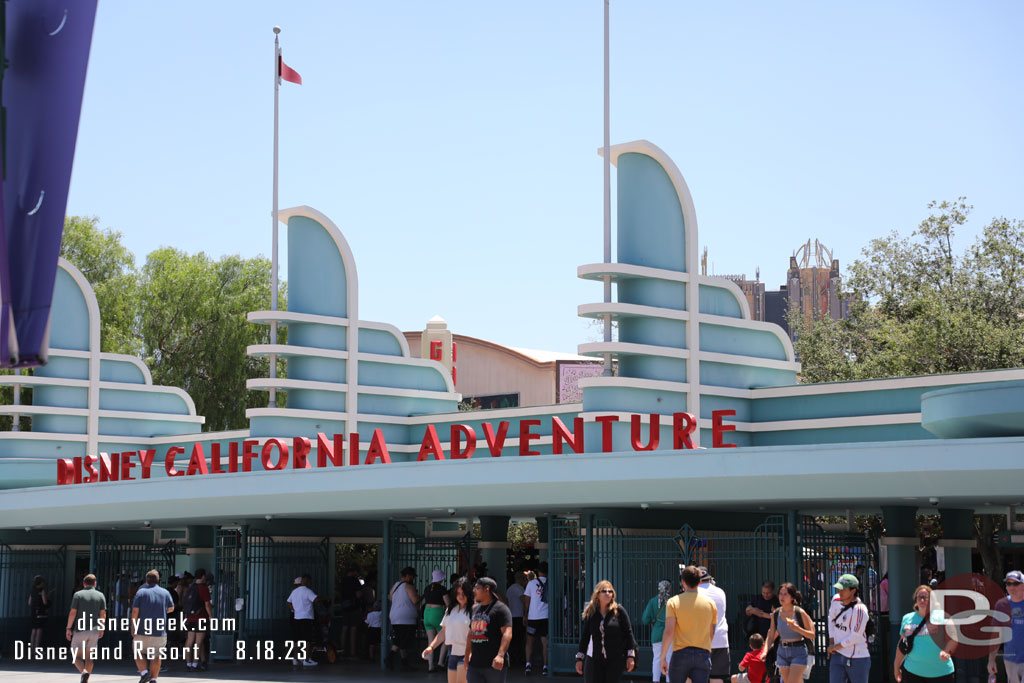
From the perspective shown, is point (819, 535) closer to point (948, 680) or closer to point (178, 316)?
point (948, 680)

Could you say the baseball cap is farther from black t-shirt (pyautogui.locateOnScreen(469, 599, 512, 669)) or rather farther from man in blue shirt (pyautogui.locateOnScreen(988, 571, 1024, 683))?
black t-shirt (pyautogui.locateOnScreen(469, 599, 512, 669))

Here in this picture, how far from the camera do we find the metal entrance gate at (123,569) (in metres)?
27.5

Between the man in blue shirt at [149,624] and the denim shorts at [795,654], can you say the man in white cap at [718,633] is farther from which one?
the man in blue shirt at [149,624]

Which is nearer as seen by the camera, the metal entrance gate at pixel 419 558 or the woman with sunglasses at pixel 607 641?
the woman with sunglasses at pixel 607 641

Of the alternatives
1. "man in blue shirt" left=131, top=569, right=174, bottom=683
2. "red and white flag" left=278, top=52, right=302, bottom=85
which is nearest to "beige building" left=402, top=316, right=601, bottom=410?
"red and white flag" left=278, top=52, right=302, bottom=85

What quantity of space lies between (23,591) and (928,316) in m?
23.6

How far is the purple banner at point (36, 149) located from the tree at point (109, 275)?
130ft

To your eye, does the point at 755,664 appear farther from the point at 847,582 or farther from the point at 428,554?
the point at 428,554

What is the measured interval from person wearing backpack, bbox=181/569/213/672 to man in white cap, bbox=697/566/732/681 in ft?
36.3

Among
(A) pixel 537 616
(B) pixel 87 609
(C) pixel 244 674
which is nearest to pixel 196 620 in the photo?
(C) pixel 244 674

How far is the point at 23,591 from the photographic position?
100 feet

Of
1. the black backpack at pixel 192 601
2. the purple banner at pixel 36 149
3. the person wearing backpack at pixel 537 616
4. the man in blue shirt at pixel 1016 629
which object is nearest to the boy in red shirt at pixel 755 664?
the man in blue shirt at pixel 1016 629

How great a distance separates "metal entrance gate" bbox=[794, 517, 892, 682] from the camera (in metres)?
19.9

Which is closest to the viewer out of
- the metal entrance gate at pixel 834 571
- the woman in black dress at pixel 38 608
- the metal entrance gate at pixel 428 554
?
the metal entrance gate at pixel 834 571
